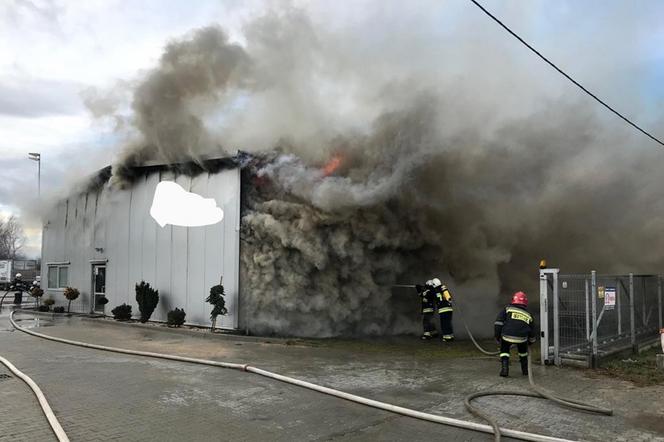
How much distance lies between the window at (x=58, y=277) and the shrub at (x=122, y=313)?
218 inches

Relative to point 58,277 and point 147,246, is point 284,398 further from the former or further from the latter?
point 58,277

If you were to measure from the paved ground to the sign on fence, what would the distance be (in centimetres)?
172

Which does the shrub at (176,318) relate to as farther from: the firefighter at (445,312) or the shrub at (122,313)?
the firefighter at (445,312)

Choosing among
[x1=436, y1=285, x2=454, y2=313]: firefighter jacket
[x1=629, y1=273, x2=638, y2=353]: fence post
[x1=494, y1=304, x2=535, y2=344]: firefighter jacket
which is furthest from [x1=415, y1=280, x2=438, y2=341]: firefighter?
[x1=494, y1=304, x2=535, y2=344]: firefighter jacket

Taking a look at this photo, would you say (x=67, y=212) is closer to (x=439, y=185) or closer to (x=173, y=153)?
(x=173, y=153)

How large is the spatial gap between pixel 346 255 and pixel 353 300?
3.82ft

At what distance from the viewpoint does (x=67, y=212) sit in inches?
795

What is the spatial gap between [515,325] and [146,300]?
10681 mm

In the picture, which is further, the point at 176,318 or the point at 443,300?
the point at 176,318

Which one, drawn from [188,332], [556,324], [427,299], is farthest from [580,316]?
[188,332]

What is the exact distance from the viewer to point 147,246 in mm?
15969

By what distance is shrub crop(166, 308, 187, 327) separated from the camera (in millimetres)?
13883

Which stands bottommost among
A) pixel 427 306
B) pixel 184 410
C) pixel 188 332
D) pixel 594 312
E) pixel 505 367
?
pixel 188 332

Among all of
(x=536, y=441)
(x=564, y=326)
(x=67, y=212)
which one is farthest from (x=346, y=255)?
(x=67, y=212)
